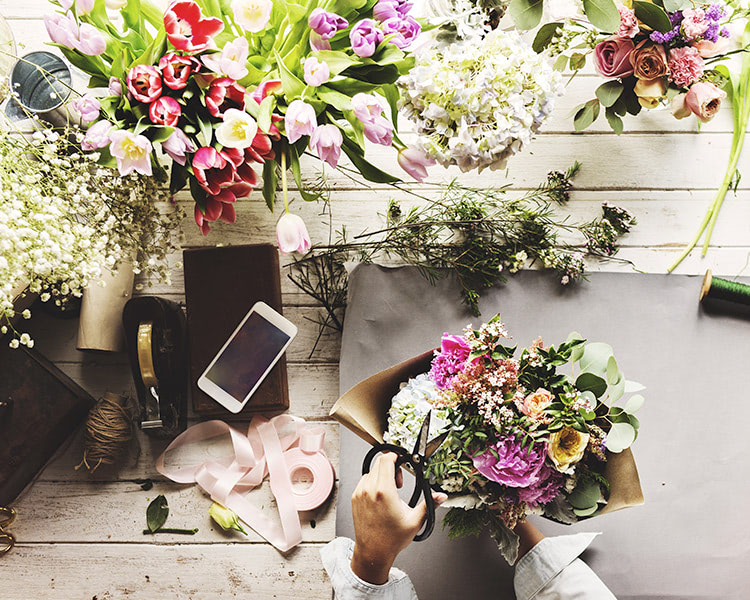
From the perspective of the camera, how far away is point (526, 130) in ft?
2.90

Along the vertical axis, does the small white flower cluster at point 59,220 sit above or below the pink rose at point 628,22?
below

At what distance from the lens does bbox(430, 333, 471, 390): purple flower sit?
859 mm

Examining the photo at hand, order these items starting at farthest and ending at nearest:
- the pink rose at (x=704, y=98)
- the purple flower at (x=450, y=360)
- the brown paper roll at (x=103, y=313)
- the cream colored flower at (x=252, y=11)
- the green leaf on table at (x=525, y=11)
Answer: the brown paper roll at (x=103, y=313) → the pink rose at (x=704, y=98) → the green leaf on table at (x=525, y=11) → the purple flower at (x=450, y=360) → the cream colored flower at (x=252, y=11)

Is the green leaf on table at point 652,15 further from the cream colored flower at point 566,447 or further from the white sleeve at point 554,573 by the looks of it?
the white sleeve at point 554,573

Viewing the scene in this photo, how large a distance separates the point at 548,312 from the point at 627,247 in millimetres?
234

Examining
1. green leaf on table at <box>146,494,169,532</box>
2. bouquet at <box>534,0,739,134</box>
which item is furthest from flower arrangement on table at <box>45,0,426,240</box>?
green leaf on table at <box>146,494,169,532</box>

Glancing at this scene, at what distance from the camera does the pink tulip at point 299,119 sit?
31.4 inches

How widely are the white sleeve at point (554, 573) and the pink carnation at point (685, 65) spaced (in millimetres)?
838

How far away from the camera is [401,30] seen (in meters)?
0.86

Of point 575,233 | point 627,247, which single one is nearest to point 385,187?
point 575,233

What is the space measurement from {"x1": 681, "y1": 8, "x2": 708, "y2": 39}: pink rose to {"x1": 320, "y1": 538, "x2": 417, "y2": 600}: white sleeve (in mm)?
1070

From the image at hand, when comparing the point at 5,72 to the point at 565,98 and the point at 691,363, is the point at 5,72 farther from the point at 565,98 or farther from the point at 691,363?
the point at 691,363

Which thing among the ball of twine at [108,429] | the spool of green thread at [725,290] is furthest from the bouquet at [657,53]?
the ball of twine at [108,429]

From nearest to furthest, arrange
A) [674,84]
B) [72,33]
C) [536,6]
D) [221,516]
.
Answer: [72,33], [536,6], [674,84], [221,516]
